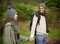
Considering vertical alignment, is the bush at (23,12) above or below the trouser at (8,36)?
above

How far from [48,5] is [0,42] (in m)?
8.63

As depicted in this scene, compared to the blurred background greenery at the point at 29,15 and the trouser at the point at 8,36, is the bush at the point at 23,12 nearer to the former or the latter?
the blurred background greenery at the point at 29,15

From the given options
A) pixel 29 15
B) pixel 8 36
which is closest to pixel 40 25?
pixel 8 36

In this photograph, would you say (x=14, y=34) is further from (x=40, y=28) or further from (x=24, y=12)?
(x=24, y=12)

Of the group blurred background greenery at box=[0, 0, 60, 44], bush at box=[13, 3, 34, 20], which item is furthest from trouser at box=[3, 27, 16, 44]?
bush at box=[13, 3, 34, 20]

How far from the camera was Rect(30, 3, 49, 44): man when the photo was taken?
6.84 m

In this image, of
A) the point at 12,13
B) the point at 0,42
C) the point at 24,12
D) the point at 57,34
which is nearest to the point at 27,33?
the point at 57,34

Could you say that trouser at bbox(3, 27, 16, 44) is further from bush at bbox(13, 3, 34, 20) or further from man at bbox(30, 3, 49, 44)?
bush at bbox(13, 3, 34, 20)

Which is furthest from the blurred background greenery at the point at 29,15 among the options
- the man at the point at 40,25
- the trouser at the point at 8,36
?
the trouser at the point at 8,36

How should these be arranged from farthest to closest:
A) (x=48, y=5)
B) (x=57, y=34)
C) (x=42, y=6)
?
(x=48, y=5) < (x=57, y=34) < (x=42, y=6)

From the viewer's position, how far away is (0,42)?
774 cm

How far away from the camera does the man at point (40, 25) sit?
6840 millimetres

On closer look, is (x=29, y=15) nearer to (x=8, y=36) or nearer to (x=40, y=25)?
(x=40, y=25)

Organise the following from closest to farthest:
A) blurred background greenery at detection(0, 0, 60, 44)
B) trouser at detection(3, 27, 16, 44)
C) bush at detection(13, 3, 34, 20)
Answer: trouser at detection(3, 27, 16, 44) < blurred background greenery at detection(0, 0, 60, 44) < bush at detection(13, 3, 34, 20)
